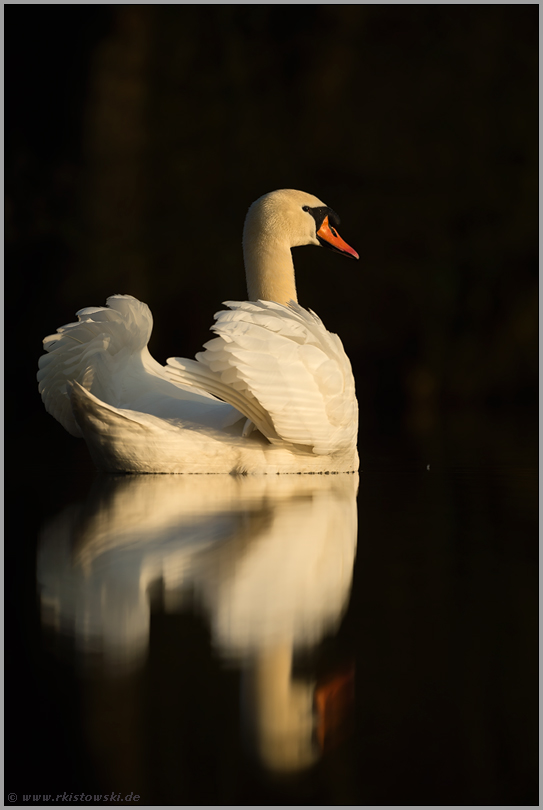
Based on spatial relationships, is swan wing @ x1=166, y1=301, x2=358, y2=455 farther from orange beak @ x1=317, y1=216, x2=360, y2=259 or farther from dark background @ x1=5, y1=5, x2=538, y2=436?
dark background @ x1=5, y1=5, x2=538, y2=436

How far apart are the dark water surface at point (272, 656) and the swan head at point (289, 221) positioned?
2.04 m

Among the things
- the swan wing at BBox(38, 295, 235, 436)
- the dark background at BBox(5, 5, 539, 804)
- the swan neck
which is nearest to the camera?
the swan wing at BBox(38, 295, 235, 436)

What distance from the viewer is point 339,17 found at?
545 inches

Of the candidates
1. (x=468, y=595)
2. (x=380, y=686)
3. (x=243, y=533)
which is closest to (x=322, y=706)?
(x=380, y=686)

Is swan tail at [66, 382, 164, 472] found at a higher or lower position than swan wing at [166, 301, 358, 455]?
lower

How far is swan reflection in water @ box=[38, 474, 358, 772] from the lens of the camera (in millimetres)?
1511

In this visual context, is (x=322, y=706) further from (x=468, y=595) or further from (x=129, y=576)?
(x=129, y=576)

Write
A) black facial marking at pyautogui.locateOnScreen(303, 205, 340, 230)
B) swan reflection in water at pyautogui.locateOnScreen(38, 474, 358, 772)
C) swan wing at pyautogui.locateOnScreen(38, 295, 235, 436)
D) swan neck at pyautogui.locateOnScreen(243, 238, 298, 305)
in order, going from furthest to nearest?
black facial marking at pyautogui.locateOnScreen(303, 205, 340, 230) → swan neck at pyautogui.locateOnScreen(243, 238, 298, 305) → swan wing at pyautogui.locateOnScreen(38, 295, 235, 436) → swan reflection in water at pyautogui.locateOnScreen(38, 474, 358, 772)

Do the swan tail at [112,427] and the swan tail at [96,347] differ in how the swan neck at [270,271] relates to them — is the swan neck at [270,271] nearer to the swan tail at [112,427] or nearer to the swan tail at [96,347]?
the swan tail at [96,347]

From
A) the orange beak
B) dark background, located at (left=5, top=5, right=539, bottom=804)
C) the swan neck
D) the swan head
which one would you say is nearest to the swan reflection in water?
the swan neck

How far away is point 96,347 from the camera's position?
475cm

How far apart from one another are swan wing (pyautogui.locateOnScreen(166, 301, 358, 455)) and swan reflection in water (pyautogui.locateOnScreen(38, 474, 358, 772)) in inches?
13.4

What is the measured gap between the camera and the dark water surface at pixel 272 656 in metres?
1.28

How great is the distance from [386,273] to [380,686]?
12.8 metres
